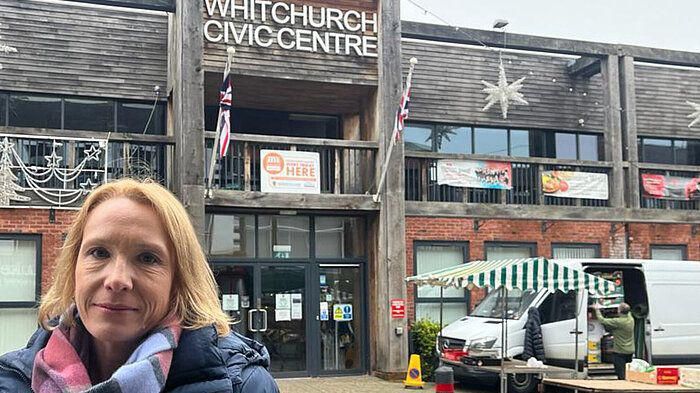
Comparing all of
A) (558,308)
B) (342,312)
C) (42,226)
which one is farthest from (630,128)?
(42,226)

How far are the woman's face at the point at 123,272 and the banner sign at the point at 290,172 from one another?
12843 millimetres

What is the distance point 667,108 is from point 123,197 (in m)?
20.5

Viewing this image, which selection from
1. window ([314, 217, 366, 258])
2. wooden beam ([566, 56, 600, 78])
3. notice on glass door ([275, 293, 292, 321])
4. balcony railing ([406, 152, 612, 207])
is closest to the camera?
notice on glass door ([275, 293, 292, 321])

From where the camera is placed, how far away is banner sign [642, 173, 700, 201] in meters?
18.3

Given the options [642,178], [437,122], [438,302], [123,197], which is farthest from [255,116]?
[123,197]

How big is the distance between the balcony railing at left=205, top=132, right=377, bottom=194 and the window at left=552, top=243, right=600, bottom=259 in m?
4.79

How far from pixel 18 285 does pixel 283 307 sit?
475cm

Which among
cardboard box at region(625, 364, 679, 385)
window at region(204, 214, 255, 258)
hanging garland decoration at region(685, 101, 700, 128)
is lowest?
cardboard box at region(625, 364, 679, 385)

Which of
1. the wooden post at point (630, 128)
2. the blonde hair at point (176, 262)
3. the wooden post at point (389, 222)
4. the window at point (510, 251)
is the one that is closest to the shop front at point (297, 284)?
the wooden post at point (389, 222)

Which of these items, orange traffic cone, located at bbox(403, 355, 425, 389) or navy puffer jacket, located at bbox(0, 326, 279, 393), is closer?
navy puffer jacket, located at bbox(0, 326, 279, 393)

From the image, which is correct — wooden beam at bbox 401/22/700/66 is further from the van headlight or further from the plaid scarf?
the plaid scarf

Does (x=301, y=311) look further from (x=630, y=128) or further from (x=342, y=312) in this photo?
(x=630, y=128)

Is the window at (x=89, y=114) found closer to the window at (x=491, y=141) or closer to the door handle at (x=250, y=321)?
the door handle at (x=250, y=321)

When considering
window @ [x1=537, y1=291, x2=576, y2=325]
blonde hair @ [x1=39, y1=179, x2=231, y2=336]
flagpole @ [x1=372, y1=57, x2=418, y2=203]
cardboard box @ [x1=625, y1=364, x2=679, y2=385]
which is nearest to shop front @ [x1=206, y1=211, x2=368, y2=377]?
flagpole @ [x1=372, y1=57, x2=418, y2=203]
